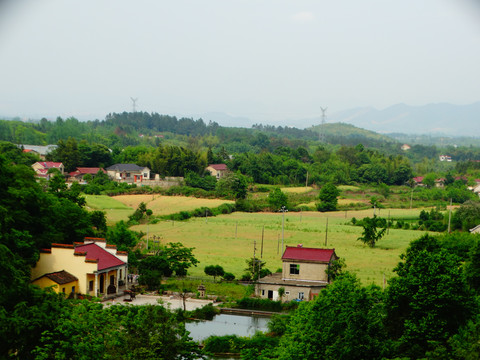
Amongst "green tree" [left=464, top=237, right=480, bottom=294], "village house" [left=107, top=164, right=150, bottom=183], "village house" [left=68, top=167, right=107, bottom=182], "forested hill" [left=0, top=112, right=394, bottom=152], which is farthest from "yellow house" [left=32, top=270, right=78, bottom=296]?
"forested hill" [left=0, top=112, right=394, bottom=152]

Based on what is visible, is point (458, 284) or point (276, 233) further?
point (276, 233)

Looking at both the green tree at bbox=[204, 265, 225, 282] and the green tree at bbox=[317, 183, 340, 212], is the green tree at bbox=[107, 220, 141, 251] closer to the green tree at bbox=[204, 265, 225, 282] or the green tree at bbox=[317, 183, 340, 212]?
the green tree at bbox=[204, 265, 225, 282]

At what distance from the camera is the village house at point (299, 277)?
2011cm

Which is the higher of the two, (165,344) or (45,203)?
(45,203)

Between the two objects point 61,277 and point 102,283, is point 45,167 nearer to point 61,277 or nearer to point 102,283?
point 102,283

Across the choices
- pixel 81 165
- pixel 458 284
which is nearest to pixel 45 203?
pixel 458 284

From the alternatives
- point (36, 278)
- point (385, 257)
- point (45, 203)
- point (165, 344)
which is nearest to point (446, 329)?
point (165, 344)

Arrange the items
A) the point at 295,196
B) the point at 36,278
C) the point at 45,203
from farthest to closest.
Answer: the point at 295,196
the point at 45,203
the point at 36,278

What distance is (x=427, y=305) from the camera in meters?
12.7

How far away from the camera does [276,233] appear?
109 feet

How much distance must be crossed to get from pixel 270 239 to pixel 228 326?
14.4 m

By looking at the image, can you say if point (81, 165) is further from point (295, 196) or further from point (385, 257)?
point (385, 257)

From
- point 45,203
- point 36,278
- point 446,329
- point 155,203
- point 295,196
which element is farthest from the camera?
point 295,196

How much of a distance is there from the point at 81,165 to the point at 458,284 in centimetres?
4827
